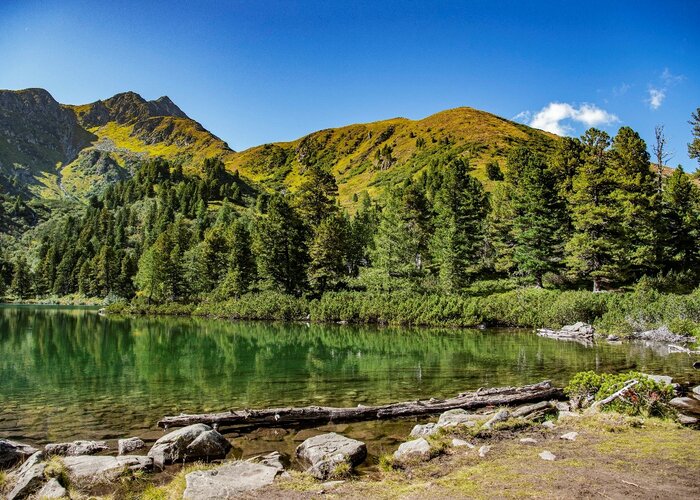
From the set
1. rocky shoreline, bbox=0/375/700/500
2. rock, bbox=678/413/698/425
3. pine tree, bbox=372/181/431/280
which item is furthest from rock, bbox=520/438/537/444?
pine tree, bbox=372/181/431/280

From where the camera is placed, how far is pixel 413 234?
212 ft

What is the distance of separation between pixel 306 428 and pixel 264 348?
19.8m

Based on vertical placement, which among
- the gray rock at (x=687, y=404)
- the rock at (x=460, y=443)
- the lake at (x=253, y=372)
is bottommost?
the lake at (x=253, y=372)

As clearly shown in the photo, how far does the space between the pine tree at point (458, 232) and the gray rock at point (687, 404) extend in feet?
125

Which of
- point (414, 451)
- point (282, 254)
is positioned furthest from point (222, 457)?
point (282, 254)

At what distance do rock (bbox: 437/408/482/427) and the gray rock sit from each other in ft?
20.6

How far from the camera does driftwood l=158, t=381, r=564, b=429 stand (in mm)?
12773

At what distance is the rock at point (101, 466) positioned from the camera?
8867 mm

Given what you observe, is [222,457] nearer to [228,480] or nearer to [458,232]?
[228,480]

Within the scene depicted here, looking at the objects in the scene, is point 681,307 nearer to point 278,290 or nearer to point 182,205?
point 278,290

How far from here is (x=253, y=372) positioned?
22.1m

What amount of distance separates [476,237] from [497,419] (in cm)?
5454

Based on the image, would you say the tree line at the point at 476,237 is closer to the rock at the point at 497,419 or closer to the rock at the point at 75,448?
the rock at the point at 497,419


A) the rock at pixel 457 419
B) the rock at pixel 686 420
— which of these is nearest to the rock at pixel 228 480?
the rock at pixel 457 419
